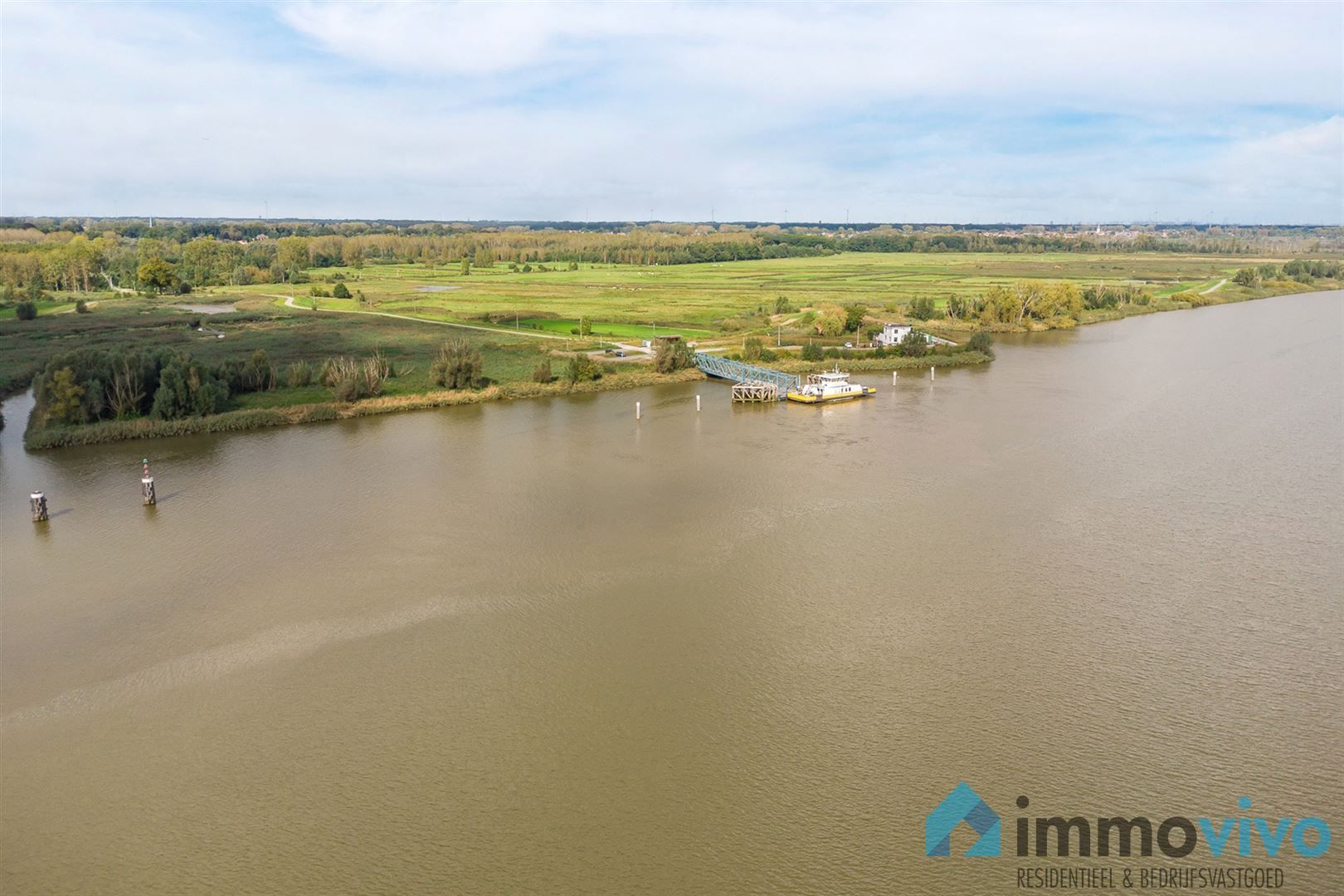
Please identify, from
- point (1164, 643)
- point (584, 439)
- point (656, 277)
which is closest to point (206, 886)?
point (1164, 643)

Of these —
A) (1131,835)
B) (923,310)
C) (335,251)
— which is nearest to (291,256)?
(335,251)

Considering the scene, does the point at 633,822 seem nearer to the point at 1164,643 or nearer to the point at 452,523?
the point at 1164,643

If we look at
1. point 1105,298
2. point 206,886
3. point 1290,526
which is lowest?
point 206,886

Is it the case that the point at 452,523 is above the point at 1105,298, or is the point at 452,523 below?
below

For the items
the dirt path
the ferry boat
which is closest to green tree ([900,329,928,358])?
the ferry boat

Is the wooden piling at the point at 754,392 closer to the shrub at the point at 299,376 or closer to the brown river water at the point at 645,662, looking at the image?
the brown river water at the point at 645,662

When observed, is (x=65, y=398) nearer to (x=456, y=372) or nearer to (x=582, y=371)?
(x=456, y=372)
